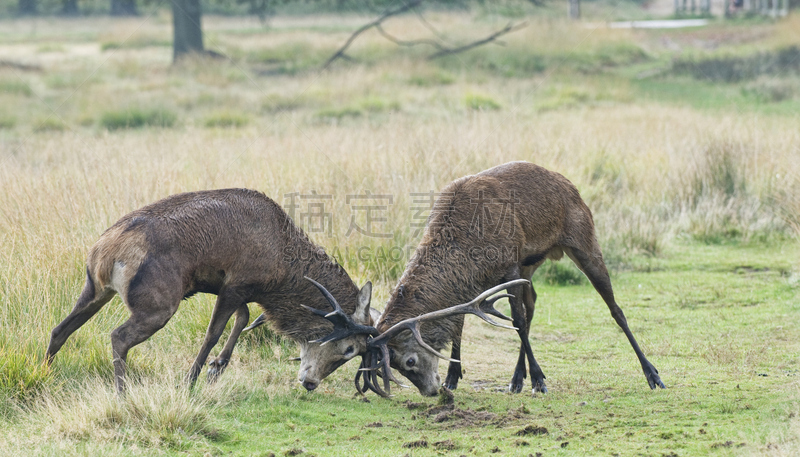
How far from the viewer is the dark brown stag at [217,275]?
6.09 meters

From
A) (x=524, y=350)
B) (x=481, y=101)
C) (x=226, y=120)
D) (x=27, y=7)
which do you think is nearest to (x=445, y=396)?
(x=524, y=350)

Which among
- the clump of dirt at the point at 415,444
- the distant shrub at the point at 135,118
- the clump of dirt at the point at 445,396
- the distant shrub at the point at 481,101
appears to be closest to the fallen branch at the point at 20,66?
the distant shrub at the point at 135,118

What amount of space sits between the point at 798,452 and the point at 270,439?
344cm

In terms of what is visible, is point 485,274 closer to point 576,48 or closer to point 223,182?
point 223,182

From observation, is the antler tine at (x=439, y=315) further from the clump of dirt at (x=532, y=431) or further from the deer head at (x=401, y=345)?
the clump of dirt at (x=532, y=431)

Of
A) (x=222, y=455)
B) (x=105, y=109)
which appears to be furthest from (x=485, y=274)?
(x=105, y=109)

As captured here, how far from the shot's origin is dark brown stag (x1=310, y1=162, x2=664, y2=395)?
22.5 ft

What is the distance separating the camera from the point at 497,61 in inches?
1190

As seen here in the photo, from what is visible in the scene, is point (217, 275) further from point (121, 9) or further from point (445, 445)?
point (121, 9)

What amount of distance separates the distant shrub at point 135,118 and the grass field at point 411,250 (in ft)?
0.24

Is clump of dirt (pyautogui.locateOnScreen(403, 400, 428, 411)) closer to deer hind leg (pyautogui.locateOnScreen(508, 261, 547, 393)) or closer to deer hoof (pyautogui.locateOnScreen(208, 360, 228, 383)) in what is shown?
deer hind leg (pyautogui.locateOnScreen(508, 261, 547, 393))

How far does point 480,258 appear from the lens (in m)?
7.06

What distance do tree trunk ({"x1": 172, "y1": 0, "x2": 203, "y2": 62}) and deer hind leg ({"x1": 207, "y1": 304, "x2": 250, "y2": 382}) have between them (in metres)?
24.0

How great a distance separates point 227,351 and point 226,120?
48.5ft
